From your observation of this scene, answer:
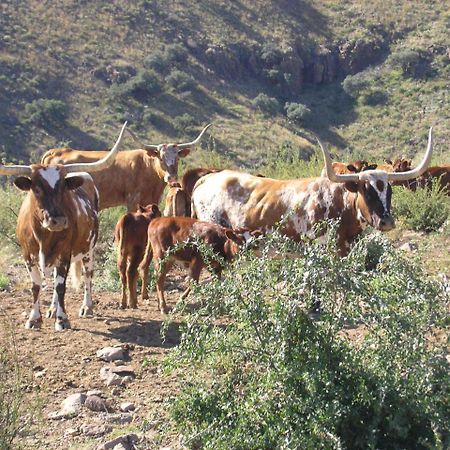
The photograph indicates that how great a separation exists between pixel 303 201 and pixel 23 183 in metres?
3.49

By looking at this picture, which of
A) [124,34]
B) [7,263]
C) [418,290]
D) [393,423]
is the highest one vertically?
Result: [124,34]

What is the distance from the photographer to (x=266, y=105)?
154 feet

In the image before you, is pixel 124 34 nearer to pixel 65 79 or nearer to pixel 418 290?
pixel 65 79

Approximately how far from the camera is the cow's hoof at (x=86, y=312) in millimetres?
10070

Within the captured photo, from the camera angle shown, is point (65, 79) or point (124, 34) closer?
point (65, 79)

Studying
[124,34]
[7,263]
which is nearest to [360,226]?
[7,263]

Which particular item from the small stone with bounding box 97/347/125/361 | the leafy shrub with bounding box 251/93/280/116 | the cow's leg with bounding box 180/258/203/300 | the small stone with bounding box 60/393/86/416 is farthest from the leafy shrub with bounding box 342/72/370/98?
the small stone with bounding box 60/393/86/416

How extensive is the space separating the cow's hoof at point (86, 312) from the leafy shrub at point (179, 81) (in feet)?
124

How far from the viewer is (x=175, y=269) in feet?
42.1

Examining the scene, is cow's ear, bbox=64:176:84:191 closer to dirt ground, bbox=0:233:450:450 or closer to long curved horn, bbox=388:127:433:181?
dirt ground, bbox=0:233:450:450

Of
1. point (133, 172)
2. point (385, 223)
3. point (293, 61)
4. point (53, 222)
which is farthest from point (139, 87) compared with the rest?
point (53, 222)

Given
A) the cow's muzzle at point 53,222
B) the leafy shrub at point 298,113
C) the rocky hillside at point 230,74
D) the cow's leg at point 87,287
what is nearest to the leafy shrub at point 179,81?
the rocky hillside at point 230,74

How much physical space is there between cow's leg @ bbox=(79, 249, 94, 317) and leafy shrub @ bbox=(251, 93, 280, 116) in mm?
36736

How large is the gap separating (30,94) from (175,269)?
3204cm
